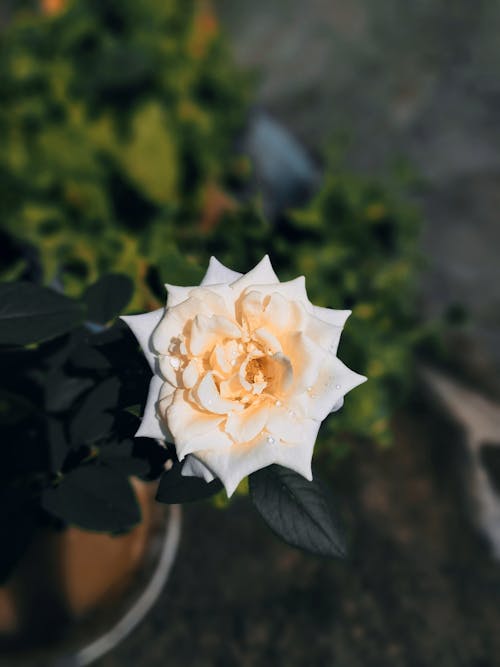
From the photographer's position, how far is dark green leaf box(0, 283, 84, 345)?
677mm

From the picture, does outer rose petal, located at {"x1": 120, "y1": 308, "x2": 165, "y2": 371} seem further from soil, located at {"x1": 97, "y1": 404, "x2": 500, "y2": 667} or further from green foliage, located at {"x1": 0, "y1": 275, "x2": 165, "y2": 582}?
soil, located at {"x1": 97, "y1": 404, "x2": 500, "y2": 667}

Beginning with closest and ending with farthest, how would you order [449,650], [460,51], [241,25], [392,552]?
[449,650] < [392,552] < [460,51] < [241,25]

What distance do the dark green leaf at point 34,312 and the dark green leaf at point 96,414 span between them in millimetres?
80

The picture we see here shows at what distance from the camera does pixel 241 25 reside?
7.63 ft

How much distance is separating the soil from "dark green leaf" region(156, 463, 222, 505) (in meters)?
0.72

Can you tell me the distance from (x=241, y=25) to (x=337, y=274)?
1.42 m

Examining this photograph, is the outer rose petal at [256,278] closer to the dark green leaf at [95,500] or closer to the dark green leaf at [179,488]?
the dark green leaf at [179,488]

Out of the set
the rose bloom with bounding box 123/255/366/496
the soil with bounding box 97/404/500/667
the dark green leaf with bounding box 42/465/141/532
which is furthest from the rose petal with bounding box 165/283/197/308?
the soil with bounding box 97/404/500/667

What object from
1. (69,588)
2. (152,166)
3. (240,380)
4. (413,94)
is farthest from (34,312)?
(413,94)

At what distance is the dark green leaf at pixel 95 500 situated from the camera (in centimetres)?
71

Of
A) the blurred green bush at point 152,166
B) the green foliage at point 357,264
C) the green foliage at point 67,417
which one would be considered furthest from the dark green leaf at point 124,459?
the blurred green bush at point 152,166

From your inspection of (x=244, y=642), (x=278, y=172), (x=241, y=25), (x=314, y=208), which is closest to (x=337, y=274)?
(x=314, y=208)

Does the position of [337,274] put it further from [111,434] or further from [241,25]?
[241,25]

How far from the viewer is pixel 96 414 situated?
713mm
